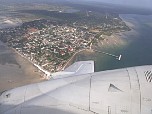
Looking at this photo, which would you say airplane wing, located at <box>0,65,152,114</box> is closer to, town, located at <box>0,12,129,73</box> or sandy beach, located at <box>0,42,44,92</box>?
sandy beach, located at <box>0,42,44,92</box>

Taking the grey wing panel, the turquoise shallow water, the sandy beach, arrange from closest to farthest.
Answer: the grey wing panel → the sandy beach → the turquoise shallow water

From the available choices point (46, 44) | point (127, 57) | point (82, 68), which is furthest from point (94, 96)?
point (46, 44)

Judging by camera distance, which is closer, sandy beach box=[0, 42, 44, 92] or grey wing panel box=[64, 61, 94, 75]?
grey wing panel box=[64, 61, 94, 75]

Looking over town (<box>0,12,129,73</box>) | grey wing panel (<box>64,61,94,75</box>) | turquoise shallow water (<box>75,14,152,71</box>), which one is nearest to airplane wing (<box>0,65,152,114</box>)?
grey wing panel (<box>64,61,94,75</box>)

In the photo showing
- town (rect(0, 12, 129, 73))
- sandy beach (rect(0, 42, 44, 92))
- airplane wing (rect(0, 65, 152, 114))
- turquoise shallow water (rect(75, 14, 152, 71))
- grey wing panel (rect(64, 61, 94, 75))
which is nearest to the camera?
airplane wing (rect(0, 65, 152, 114))

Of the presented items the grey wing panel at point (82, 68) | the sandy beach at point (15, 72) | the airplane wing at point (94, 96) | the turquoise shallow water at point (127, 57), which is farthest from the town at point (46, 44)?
the airplane wing at point (94, 96)

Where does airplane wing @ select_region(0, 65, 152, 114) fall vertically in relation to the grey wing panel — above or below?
above

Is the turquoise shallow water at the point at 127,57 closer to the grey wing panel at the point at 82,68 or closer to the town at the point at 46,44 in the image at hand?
the town at the point at 46,44
